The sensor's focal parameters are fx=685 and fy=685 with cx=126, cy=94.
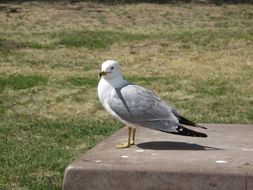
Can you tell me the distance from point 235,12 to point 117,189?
36.5ft

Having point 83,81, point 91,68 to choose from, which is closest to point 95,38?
point 91,68

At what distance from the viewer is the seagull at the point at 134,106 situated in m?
3.21

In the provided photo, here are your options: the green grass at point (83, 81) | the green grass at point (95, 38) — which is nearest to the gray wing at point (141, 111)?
the green grass at point (83, 81)

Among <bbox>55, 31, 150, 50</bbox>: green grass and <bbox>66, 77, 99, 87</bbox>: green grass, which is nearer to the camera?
<bbox>66, 77, 99, 87</bbox>: green grass

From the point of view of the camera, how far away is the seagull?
10.5 feet

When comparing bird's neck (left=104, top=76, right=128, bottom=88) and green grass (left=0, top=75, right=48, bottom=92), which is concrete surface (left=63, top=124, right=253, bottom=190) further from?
green grass (left=0, top=75, right=48, bottom=92)

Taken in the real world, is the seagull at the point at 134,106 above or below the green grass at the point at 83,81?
above

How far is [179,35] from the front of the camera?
439 inches

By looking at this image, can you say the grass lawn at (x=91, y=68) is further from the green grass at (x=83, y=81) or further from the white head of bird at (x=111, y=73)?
the white head of bird at (x=111, y=73)

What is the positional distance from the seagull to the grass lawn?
3.40 feet

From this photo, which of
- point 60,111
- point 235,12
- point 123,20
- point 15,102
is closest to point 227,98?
point 60,111

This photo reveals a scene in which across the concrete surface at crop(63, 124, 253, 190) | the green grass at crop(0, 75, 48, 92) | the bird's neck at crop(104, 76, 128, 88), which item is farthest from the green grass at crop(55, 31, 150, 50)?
the concrete surface at crop(63, 124, 253, 190)

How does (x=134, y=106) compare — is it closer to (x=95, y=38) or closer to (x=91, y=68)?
(x=91, y=68)

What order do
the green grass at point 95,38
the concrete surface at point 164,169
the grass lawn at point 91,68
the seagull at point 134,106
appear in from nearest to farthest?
the concrete surface at point 164,169 < the seagull at point 134,106 < the grass lawn at point 91,68 < the green grass at point 95,38
